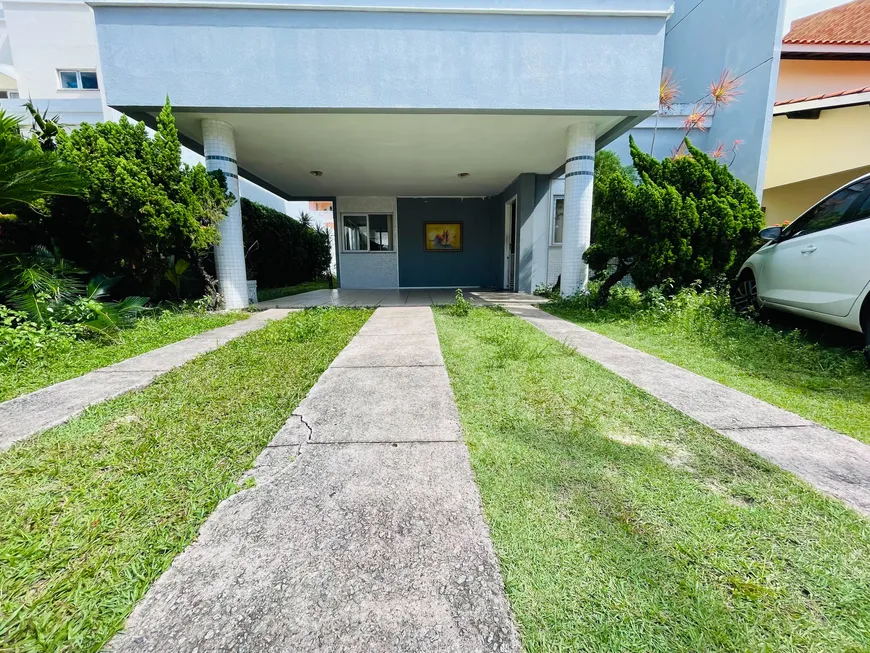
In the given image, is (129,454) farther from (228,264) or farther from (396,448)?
(228,264)

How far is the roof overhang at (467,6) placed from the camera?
4828mm

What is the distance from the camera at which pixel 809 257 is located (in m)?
3.39

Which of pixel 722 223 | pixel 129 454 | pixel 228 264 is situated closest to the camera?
pixel 129 454

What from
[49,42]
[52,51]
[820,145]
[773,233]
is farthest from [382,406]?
[49,42]

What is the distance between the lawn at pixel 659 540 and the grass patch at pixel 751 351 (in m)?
1.04

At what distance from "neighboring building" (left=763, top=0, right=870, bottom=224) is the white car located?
6660 millimetres

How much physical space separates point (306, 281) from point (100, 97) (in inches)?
405

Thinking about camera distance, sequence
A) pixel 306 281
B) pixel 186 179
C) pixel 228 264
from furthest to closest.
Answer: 1. pixel 306 281
2. pixel 228 264
3. pixel 186 179

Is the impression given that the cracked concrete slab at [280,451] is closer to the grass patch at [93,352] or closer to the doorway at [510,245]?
the grass patch at [93,352]

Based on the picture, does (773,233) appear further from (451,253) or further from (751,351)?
(451,253)

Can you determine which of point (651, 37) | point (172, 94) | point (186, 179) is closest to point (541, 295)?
point (651, 37)

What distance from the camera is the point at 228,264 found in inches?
232

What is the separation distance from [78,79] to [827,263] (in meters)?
23.0

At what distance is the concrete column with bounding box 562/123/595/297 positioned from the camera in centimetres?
605
